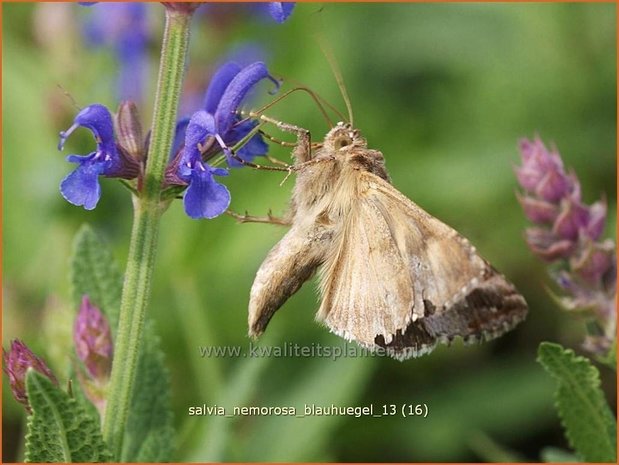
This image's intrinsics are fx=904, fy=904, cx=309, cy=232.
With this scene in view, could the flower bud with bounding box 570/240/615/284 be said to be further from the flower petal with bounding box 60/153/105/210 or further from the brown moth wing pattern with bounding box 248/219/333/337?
the flower petal with bounding box 60/153/105/210

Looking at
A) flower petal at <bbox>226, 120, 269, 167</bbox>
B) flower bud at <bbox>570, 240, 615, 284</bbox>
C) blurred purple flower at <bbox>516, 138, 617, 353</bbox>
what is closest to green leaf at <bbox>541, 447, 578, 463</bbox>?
blurred purple flower at <bbox>516, 138, 617, 353</bbox>

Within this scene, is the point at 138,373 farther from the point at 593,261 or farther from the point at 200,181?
the point at 593,261

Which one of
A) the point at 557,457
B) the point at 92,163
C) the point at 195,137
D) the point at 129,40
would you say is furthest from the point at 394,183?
the point at 92,163

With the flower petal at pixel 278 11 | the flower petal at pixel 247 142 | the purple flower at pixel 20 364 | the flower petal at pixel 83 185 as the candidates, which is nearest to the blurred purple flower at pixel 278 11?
the flower petal at pixel 278 11

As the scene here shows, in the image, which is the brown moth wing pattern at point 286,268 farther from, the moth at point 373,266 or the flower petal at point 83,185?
the flower petal at point 83,185

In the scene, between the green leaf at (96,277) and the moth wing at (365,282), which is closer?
the moth wing at (365,282)

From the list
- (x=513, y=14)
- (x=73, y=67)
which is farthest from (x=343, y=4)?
(x=73, y=67)
